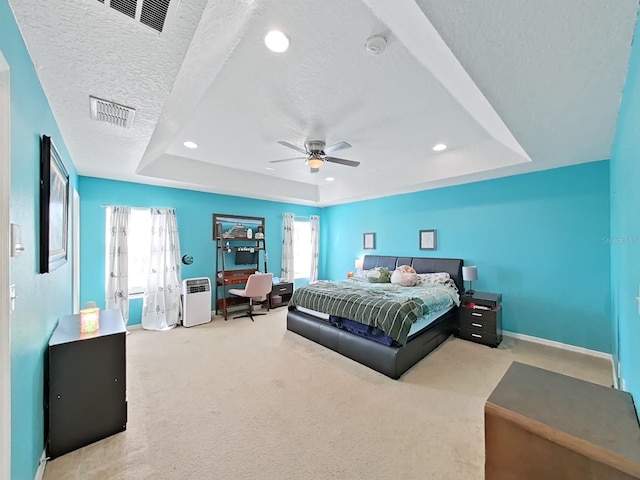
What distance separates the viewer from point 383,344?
9.41 feet

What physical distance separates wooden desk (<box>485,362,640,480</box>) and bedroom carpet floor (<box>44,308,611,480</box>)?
2.65ft

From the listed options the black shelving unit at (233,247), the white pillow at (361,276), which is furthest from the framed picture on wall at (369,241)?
the black shelving unit at (233,247)

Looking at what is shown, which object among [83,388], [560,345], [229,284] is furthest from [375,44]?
[229,284]

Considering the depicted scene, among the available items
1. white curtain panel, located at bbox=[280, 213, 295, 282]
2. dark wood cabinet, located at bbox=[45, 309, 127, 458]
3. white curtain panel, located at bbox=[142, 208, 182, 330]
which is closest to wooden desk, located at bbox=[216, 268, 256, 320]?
white curtain panel, located at bbox=[142, 208, 182, 330]

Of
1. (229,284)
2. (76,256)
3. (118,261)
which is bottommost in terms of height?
(229,284)

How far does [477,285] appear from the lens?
13.9 feet

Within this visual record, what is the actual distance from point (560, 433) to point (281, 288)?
4.99 meters

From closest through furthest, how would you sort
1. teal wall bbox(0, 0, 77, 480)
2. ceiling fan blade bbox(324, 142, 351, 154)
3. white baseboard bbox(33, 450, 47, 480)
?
teal wall bbox(0, 0, 77, 480) < white baseboard bbox(33, 450, 47, 480) < ceiling fan blade bbox(324, 142, 351, 154)

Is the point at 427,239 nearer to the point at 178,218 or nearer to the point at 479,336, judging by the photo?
the point at 479,336

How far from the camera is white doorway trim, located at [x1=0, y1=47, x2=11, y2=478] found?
3.39ft

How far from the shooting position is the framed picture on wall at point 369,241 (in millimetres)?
5777

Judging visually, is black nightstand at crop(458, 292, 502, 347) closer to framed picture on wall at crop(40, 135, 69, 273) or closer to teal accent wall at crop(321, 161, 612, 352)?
teal accent wall at crop(321, 161, 612, 352)

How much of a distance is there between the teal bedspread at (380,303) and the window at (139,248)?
2627 millimetres

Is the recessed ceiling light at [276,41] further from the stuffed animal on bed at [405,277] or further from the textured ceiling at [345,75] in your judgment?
the stuffed animal on bed at [405,277]
